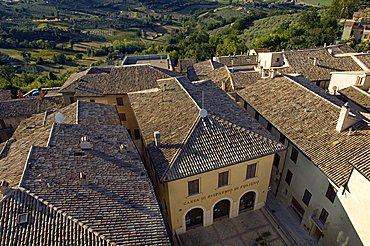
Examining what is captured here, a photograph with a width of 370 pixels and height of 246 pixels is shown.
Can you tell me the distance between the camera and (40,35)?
11712 cm

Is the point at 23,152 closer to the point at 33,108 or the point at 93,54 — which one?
the point at 33,108

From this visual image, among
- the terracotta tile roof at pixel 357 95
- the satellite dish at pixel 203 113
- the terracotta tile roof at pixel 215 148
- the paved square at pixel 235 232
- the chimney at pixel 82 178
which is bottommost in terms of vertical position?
the paved square at pixel 235 232

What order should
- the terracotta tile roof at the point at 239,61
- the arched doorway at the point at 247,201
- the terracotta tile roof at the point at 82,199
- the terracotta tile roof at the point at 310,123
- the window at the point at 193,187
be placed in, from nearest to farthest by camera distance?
the terracotta tile roof at the point at 82,199 → the terracotta tile roof at the point at 310,123 → the window at the point at 193,187 → the arched doorway at the point at 247,201 → the terracotta tile roof at the point at 239,61

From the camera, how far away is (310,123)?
23.8 metres

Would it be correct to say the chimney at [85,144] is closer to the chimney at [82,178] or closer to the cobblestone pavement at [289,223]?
the chimney at [82,178]

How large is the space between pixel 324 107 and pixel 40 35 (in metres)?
126

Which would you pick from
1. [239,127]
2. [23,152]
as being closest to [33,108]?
[23,152]

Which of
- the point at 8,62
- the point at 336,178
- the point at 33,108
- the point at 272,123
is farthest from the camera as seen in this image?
the point at 8,62

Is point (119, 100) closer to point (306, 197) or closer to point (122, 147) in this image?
point (122, 147)

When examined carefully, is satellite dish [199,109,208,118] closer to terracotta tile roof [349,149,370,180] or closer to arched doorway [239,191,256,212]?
arched doorway [239,191,256,212]

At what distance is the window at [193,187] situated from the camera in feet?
65.9

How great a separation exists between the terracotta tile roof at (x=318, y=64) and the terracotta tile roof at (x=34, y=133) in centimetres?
2998

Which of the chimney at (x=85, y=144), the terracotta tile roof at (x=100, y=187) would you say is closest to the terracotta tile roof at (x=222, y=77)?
the terracotta tile roof at (x=100, y=187)

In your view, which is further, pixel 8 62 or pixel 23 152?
pixel 8 62
